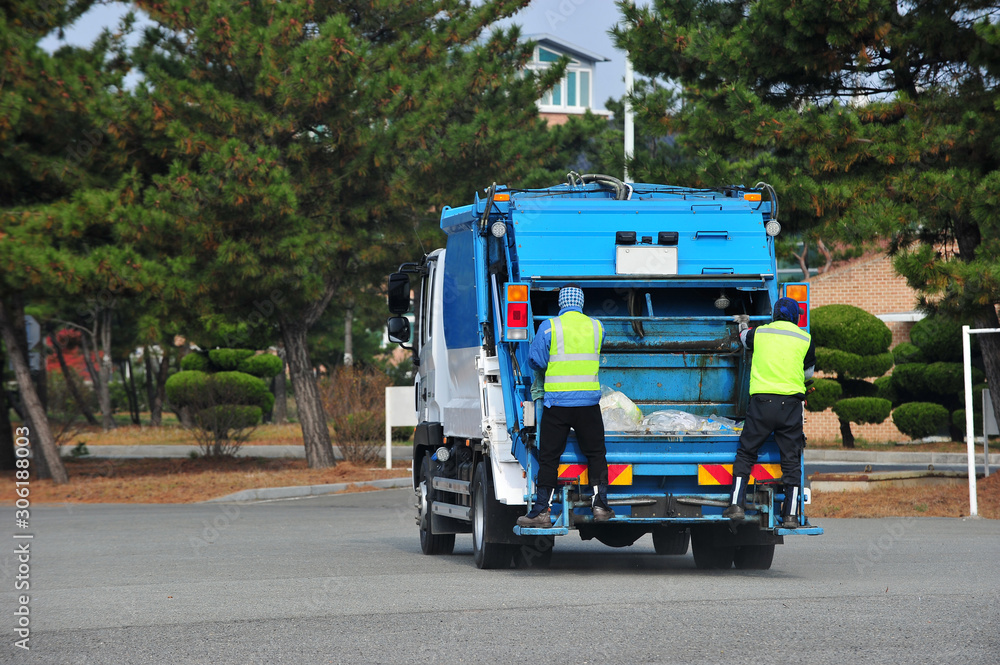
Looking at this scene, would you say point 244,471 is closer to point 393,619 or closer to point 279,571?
point 279,571

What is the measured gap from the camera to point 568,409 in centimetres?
864

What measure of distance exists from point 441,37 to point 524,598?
17.1 meters

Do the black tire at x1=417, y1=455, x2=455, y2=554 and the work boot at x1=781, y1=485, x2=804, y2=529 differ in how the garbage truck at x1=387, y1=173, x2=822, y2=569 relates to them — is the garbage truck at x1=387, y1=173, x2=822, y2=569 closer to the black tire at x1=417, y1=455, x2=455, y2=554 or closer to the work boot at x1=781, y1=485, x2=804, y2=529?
the work boot at x1=781, y1=485, x2=804, y2=529

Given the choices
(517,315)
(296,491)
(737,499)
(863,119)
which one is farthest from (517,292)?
(296,491)

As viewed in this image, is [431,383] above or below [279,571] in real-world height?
above

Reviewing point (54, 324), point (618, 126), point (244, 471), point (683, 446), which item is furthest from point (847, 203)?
point (54, 324)

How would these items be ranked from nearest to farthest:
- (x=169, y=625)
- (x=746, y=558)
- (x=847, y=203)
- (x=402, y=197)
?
(x=169, y=625)
(x=746, y=558)
(x=847, y=203)
(x=402, y=197)

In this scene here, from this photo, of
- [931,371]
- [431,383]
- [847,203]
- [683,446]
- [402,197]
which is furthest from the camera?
[931,371]

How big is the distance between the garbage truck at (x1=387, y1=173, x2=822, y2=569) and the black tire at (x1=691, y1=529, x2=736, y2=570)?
1 cm

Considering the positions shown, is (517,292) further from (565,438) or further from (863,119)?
(863,119)

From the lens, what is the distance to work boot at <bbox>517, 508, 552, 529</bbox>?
8719mm

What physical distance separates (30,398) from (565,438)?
14.7m

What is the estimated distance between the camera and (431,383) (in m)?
11.5

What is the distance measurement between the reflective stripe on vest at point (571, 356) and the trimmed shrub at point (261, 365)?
27776mm
